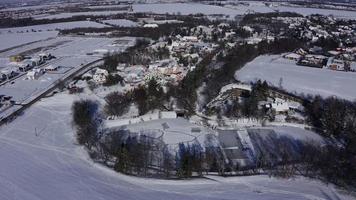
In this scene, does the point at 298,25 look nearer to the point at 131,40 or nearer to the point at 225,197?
the point at 131,40

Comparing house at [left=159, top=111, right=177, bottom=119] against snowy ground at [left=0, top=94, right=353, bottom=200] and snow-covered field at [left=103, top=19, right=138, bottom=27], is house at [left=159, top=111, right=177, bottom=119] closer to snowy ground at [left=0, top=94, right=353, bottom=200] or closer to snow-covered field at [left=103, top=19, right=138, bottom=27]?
snowy ground at [left=0, top=94, right=353, bottom=200]

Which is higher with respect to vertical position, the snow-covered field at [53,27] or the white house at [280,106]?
the snow-covered field at [53,27]

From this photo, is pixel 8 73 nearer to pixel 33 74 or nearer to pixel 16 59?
pixel 33 74

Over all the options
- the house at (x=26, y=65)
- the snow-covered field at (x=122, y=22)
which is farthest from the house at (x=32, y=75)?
the snow-covered field at (x=122, y=22)

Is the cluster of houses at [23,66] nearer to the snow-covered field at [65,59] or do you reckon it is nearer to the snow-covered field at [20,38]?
the snow-covered field at [65,59]

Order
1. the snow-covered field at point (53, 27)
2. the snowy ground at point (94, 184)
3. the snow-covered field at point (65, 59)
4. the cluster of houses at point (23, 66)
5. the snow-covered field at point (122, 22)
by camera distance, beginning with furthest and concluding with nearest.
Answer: the snow-covered field at point (122, 22)
the snow-covered field at point (53, 27)
the cluster of houses at point (23, 66)
the snow-covered field at point (65, 59)
the snowy ground at point (94, 184)

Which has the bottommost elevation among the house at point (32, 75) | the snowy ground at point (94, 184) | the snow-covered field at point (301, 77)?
the snowy ground at point (94, 184)
